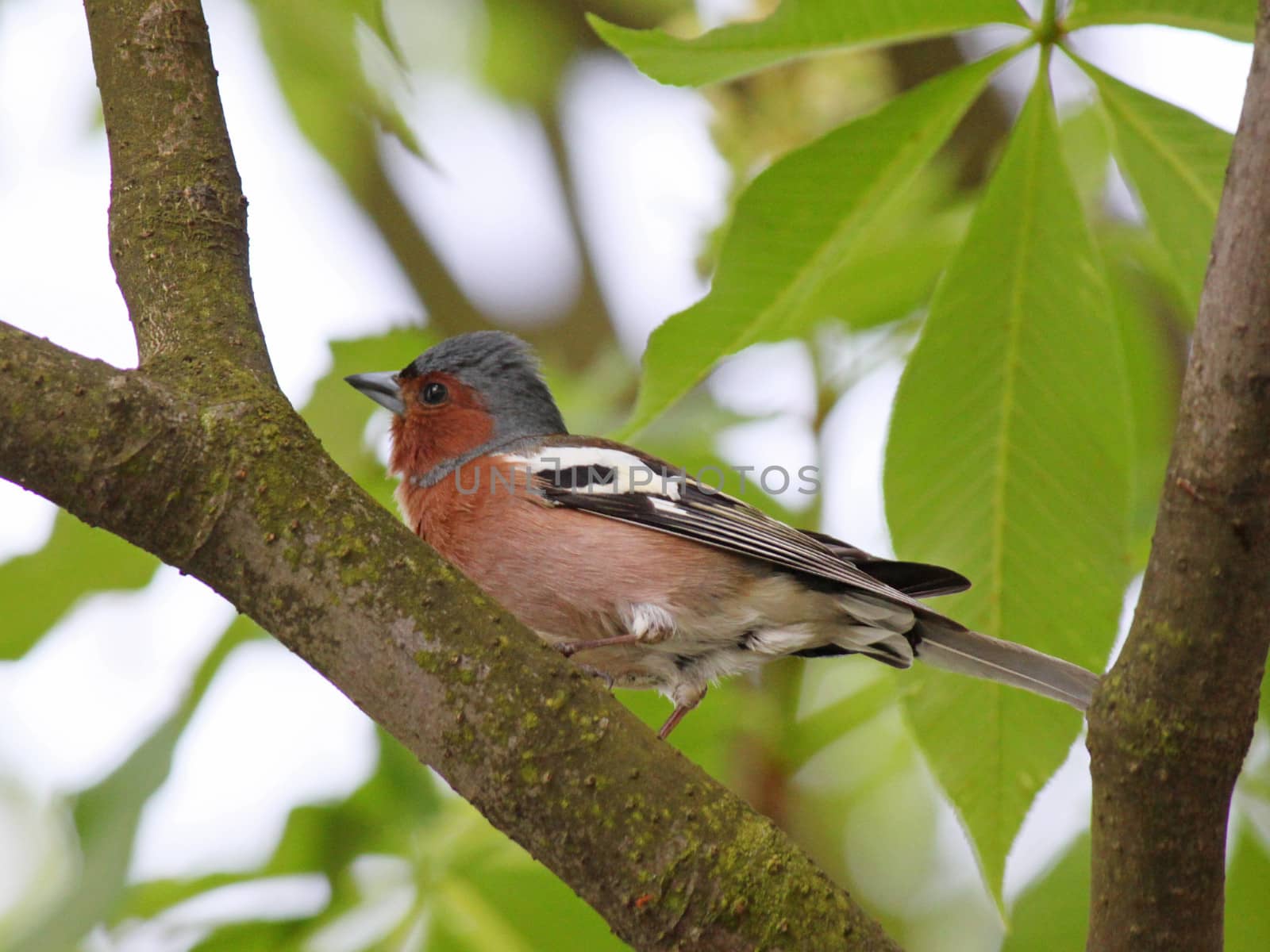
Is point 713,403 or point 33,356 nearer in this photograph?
point 33,356

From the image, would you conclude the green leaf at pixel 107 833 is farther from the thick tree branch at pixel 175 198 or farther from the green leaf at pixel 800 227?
the green leaf at pixel 800 227

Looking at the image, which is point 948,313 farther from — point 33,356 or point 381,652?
point 33,356

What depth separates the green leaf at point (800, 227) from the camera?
9.50 feet

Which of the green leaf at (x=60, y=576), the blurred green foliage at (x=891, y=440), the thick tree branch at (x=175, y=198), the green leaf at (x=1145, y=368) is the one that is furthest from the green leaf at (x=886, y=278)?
the green leaf at (x=60, y=576)

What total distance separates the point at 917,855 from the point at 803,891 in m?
3.38

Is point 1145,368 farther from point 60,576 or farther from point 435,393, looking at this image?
point 60,576

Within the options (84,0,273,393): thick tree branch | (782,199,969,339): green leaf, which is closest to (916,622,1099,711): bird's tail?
(782,199,969,339): green leaf

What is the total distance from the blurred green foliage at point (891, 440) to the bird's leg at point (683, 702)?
0.06 m

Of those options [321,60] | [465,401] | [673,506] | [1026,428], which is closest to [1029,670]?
[1026,428]

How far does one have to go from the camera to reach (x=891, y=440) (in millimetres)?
2965

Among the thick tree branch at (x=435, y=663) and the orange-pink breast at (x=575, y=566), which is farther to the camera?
the orange-pink breast at (x=575, y=566)

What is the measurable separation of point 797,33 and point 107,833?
223cm

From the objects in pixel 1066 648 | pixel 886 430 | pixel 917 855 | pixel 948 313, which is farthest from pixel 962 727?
pixel 917 855

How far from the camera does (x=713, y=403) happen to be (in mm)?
4125
